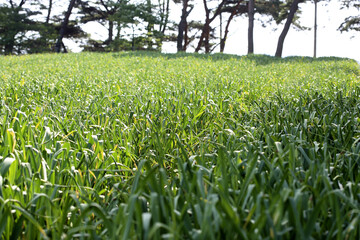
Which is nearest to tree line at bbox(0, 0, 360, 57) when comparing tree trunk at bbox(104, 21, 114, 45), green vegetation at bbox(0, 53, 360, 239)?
tree trunk at bbox(104, 21, 114, 45)

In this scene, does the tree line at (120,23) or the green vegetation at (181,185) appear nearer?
the green vegetation at (181,185)

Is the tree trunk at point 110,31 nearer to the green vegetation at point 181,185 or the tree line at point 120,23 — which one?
the tree line at point 120,23

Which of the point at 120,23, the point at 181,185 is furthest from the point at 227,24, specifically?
the point at 181,185

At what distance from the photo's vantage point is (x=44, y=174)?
1.62 metres

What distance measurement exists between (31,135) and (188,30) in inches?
1298

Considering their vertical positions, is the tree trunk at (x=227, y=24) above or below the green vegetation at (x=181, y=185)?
above

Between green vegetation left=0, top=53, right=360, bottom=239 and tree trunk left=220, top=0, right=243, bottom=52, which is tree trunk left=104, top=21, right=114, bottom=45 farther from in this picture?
green vegetation left=0, top=53, right=360, bottom=239

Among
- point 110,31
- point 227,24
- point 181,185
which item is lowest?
point 181,185

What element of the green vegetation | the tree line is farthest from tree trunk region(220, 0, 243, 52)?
the green vegetation

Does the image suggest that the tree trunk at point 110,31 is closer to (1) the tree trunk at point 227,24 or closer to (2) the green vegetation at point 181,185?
(1) the tree trunk at point 227,24

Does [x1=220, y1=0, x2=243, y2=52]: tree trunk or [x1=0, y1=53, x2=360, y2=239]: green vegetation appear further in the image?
[x1=220, y1=0, x2=243, y2=52]: tree trunk

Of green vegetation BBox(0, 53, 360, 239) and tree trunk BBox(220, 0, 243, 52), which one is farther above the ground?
tree trunk BBox(220, 0, 243, 52)

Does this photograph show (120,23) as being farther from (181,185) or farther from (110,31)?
(181,185)

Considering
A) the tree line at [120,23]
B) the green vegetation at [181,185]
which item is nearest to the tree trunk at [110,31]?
the tree line at [120,23]
